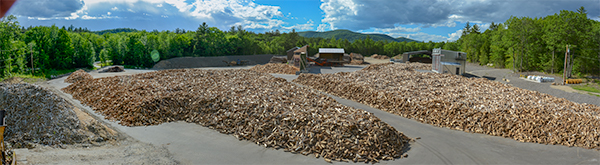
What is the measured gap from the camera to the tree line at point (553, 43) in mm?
25422

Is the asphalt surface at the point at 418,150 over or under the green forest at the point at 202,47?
under

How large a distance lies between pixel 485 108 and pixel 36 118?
43.0 ft

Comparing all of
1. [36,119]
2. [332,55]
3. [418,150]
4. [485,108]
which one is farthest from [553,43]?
[36,119]

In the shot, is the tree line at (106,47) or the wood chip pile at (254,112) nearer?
the wood chip pile at (254,112)

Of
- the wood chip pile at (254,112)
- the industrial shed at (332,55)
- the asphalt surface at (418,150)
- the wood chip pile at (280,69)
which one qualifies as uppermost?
the industrial shed at (332,55)

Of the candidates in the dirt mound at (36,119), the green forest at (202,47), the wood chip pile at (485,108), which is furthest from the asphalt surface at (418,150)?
the green forest at (202,47)

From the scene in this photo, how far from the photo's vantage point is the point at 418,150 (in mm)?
7852

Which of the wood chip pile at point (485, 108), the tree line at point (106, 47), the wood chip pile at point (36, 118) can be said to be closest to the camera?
the wood chip pile at point (36, 118)

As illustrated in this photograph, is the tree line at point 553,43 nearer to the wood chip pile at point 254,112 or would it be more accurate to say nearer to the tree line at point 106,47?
the wood chip pile at point 254,112

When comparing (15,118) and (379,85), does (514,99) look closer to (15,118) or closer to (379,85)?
(379,85)

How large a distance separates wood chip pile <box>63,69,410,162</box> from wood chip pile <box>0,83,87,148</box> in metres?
2.56

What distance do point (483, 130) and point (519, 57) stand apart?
28790 mm

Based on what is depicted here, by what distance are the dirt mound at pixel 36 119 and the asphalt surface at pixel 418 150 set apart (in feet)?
5.77

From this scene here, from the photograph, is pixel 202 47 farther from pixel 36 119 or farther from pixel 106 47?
pixel 36 119
